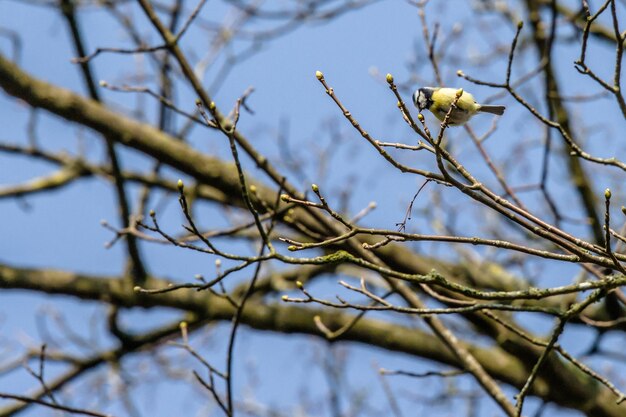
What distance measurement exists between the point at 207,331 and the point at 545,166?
3.11m

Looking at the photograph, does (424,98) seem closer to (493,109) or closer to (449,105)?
(449,105)

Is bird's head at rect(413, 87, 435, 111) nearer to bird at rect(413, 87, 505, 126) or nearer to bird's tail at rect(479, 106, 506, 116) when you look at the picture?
bird at rect(413, 87, 505, 126)

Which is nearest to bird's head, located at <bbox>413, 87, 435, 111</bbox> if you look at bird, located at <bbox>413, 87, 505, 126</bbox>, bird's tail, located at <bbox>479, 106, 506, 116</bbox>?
bird, located at <bbox>413, 87, 505, 126</bbox>

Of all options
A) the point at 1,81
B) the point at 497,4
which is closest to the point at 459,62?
the point at 497,4

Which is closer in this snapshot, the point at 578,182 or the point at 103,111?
the point at 103,111

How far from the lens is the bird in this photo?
2.11 m

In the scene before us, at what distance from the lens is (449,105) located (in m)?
2.15

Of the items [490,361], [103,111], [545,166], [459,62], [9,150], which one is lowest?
[490,361]

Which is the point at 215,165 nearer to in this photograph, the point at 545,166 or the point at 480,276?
the point at 545,166

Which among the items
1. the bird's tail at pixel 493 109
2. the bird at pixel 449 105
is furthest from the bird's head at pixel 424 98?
the bird's tail at pixel 493 109

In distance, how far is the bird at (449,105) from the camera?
6.93 feet

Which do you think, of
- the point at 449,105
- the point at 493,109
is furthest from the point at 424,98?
the point at 493,109

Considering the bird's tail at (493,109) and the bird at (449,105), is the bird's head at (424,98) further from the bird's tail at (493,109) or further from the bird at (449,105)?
the bird's tail at (493,109)

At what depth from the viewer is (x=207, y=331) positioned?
5.64 meters
